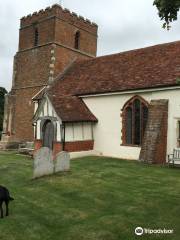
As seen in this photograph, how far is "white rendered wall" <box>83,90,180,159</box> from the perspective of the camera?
19245mm

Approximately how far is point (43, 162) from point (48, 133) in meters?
8.28

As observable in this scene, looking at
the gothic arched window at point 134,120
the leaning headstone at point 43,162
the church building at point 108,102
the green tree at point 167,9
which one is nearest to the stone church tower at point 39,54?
the church building at point 108,102

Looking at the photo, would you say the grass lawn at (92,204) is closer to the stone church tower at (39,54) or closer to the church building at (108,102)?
the church building at (108,102)

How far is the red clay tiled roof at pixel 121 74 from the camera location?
1991cm

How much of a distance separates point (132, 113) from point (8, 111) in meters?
14.9

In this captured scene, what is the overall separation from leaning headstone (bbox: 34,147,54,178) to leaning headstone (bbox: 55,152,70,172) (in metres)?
0.31

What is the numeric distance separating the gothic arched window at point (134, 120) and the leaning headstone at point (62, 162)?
21.9ft

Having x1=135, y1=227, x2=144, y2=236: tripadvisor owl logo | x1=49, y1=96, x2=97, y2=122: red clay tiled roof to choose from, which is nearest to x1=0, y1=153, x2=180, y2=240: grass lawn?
x1=135, y1=227, x2=144, y2=236: tripadvisor owl logo

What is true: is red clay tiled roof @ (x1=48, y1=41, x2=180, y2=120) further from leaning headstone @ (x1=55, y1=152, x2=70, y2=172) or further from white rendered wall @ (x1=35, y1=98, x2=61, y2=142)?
leaning headstone @ (x1=55, y1=152, x2=70, y2=172)

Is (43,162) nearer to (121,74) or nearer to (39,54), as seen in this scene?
(121,74)

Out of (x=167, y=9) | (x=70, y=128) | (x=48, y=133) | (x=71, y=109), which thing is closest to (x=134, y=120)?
(x=70, y=128)

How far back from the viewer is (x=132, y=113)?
20578mm

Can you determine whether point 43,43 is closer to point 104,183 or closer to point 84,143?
point 84,143

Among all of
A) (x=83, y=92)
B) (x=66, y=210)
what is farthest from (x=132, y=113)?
(x=66, y=210)
